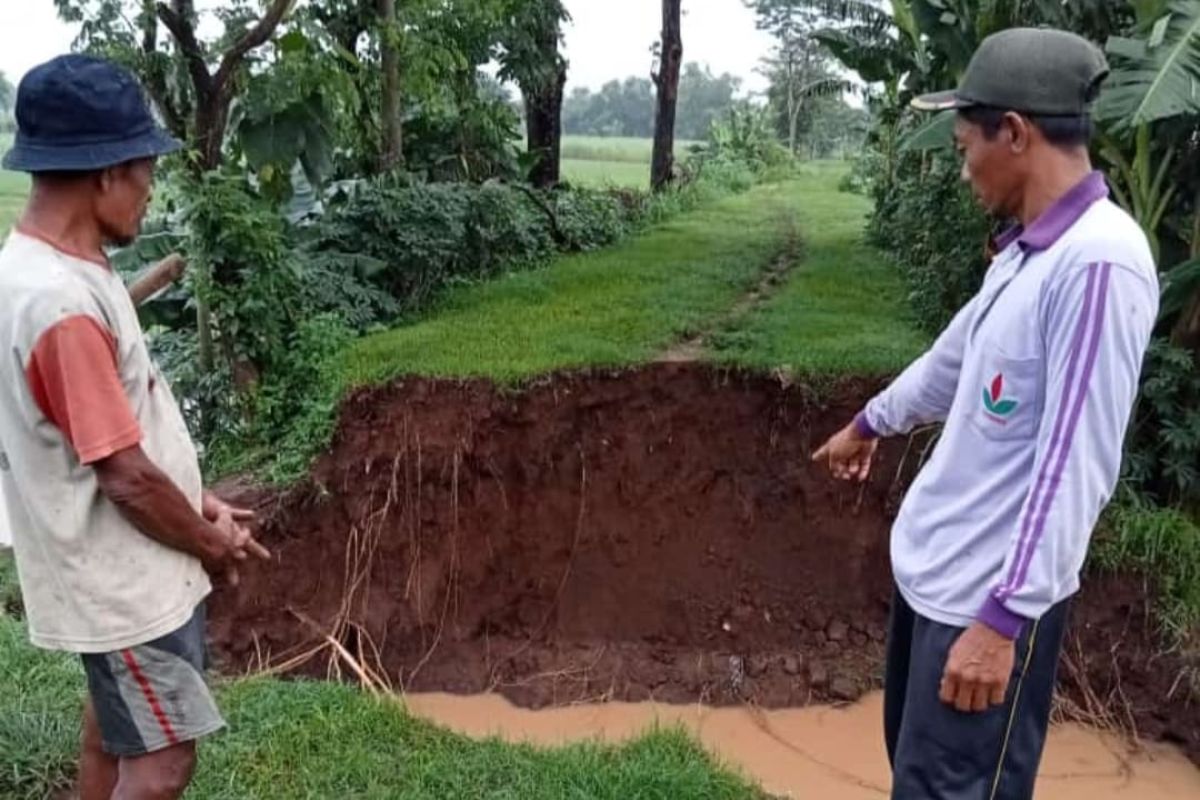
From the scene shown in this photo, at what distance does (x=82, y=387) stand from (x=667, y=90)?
41.7 ft

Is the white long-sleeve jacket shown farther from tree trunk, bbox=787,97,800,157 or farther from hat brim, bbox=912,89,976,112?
tree trunk, bbox=787,97,800,157

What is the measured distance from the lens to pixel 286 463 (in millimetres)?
5445

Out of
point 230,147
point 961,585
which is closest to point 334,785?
point 961,585

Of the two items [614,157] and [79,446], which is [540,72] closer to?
[79,446]

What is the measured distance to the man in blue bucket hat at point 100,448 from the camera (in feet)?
6.48

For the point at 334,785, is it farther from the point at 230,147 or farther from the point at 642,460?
the point at 230,147

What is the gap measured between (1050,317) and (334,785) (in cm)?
261

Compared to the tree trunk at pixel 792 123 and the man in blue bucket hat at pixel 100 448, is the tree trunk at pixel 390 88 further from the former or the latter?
the tree trunk at pixel 792 123

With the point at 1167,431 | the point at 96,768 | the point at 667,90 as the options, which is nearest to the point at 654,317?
the point at 1167,431

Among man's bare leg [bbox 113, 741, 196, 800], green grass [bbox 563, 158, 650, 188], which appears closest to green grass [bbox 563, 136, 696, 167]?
green grass [bbox 563, 158, 650, 188]

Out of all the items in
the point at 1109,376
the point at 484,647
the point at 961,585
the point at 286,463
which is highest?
the point at 1109,376

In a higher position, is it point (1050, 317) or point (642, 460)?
point (1050, 317)

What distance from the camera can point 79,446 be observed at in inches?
77.6

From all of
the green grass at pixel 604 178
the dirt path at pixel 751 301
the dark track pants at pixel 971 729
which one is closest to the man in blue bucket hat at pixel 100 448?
the dark track pants at pixel 971 729
